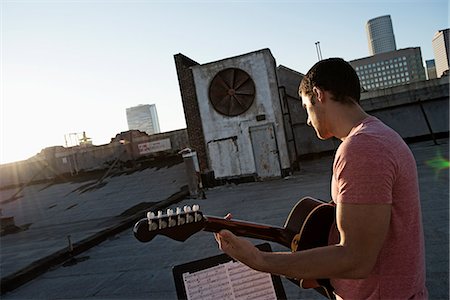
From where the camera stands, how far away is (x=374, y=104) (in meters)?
20.7

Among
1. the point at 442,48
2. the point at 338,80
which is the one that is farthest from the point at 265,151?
the point at 442,48

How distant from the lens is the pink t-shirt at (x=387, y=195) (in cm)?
134

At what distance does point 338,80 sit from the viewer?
1597 mm

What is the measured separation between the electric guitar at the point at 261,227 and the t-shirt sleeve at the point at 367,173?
663 mm

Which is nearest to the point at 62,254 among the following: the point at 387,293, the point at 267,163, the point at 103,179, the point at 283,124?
the point at 387,293

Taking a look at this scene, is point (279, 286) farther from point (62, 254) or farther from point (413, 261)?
point (62, 254)

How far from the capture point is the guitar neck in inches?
91.3

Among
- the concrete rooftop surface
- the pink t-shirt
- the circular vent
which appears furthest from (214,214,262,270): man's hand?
the circular vent

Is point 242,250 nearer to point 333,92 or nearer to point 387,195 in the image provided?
point 387,195

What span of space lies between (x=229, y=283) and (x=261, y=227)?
45 centimetres

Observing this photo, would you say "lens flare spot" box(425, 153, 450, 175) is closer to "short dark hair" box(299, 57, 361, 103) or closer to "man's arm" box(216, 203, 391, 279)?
"short dark hair" box(299, 57, 361, 103)

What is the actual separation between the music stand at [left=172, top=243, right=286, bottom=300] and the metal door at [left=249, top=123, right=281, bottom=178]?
12.9m

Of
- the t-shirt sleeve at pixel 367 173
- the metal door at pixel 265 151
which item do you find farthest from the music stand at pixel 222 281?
the metal door at pixel 265 151

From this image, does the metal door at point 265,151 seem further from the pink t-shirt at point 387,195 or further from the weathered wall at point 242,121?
the pink t-shirt at point 387,195
